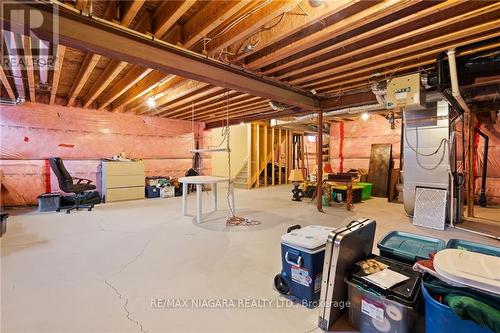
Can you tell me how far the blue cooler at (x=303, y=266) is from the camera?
1.69 metres

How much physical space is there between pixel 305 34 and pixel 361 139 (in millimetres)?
5977

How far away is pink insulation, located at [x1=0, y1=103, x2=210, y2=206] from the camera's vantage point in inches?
202

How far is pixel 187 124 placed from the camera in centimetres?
800

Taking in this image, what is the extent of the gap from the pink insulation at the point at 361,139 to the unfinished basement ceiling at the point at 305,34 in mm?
3496

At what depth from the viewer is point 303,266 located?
1724 mm

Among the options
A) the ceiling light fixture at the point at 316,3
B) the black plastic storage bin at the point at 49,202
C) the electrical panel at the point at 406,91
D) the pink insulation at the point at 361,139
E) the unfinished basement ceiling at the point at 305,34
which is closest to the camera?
the ceiling light fixture at the point at 316,3

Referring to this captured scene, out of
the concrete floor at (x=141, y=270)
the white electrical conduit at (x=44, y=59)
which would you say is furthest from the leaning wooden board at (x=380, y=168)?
the white electrical conduit at (x=44, y=59)

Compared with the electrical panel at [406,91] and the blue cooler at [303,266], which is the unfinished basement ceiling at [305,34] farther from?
the blue cooler at [303,266]

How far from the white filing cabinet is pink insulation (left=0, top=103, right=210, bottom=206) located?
2.35 ft

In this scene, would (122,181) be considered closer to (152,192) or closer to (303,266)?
(152,192)

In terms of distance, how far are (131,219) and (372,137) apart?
699cm

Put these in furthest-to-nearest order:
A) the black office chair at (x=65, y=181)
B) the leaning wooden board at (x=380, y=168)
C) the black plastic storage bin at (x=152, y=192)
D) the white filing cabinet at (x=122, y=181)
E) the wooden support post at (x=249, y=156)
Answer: the wooden support post at (x=249, y=156) → the leaning wooden board at (x=380, y=168) → the black plastic storage bin at (x=152, y=192) → the white filing cabinet at (x=122, y=181) → the black office chair at (x=65, y=181)

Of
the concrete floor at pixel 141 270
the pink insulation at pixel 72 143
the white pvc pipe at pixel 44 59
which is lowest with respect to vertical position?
the concrete floor at pixel 141 270

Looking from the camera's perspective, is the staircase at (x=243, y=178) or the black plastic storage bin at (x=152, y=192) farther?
the staircase at (x=243, y=178)
